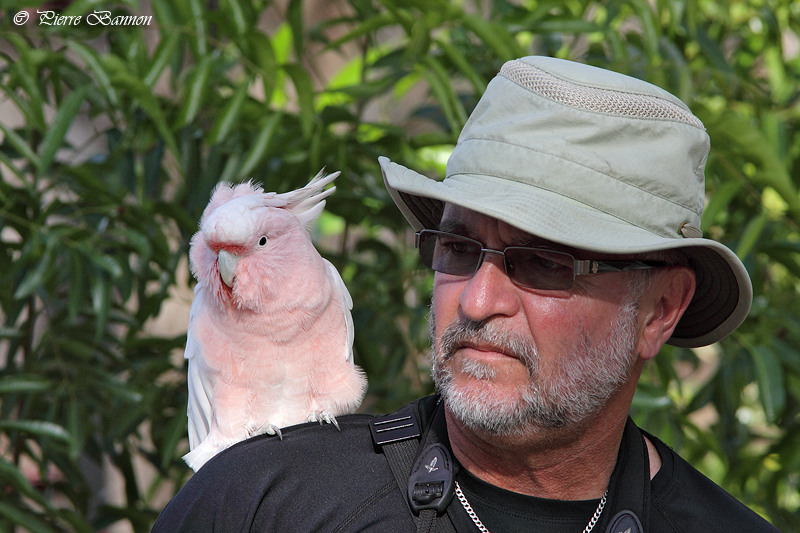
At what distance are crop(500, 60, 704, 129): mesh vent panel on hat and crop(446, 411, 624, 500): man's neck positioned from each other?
0.48 metres

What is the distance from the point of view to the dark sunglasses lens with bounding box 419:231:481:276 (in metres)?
1.17

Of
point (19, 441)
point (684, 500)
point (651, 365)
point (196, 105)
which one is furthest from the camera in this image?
point (651, 365)

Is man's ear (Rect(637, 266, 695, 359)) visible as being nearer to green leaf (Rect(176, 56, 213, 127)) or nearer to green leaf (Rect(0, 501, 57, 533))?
green leaf (Rect(176, 56, 213, 127))

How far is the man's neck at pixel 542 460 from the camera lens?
115 cm

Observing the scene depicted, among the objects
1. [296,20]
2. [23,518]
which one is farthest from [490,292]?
[23,518]

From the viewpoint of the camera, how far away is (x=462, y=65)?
5.64 feet

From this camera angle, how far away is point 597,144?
113 centimetres

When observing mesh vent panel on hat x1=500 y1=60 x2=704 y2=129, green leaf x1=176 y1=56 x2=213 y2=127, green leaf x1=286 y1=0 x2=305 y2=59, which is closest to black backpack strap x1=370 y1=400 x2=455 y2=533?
mesh vent panel on hat x1=500 y1=60 x2=704 y2=129

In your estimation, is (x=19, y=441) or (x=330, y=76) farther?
(x=330, y=76)

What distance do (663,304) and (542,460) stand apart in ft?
1.13

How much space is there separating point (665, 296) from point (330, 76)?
1.95 metres

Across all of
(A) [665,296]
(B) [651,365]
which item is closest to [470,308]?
(A) [665,296]

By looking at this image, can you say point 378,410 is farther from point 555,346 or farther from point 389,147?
point 555,346

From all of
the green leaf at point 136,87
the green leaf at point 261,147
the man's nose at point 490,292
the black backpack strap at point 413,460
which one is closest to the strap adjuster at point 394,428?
the black backpack strap at point 413,460
